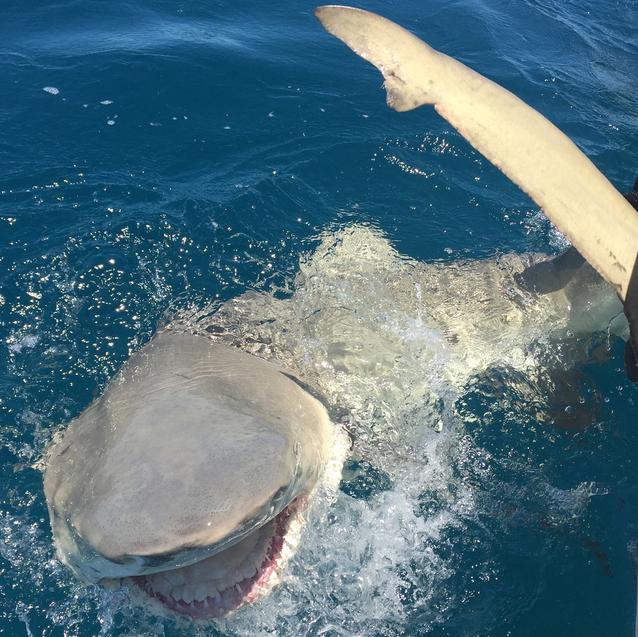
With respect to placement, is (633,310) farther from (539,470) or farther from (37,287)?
(37,287)

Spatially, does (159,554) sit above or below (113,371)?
above

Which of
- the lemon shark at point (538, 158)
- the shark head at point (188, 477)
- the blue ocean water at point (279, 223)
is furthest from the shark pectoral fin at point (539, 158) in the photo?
the blue ocean water at point (279, 223)

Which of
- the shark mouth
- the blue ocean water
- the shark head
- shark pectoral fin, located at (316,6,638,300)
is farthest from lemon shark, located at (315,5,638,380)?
the shark mouth

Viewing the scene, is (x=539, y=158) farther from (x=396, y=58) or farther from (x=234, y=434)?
(x=234, y=434)

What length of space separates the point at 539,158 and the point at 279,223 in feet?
10.6

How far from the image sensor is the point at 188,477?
2176mm

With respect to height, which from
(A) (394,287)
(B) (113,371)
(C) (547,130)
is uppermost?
(C) (547,130)

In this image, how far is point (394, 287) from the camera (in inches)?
184

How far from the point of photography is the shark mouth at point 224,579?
256 cm

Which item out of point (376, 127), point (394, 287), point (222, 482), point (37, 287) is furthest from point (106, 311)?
point (376, 127)

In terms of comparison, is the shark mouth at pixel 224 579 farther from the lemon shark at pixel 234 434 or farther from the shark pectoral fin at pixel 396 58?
the shark pectoral fin at pixel 396 58

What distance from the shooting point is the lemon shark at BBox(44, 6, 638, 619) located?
2135 millimetres

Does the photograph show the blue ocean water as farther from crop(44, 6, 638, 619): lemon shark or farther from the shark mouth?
crop(44, 6, 638, 619): lemon shark

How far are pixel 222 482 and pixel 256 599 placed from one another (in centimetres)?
83
